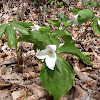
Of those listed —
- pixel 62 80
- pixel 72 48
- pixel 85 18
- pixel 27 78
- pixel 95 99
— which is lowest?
pixel 95 99

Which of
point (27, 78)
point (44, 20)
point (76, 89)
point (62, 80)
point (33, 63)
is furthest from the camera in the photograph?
point (44, 20)

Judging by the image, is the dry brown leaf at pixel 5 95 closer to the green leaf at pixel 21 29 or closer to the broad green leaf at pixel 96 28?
the green leaf at pixel 21 29

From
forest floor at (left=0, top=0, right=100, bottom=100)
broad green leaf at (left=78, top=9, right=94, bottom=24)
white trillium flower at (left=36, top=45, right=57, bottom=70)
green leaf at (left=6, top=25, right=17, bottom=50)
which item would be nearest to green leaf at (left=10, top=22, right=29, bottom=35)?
green leaf at (left=6, top=25, right=17, bottom=50)

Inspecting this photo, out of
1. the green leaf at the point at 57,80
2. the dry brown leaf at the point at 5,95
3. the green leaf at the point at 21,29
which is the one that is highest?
the green leaf at the point at 21,29

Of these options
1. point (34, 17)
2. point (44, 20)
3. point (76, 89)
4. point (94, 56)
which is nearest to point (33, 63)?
point (76, 89)

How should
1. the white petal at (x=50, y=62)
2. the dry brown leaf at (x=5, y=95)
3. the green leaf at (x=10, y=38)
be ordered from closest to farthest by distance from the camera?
the white petal at (x=50, y=62) → the green leaf at (x=10, y=38) → the dry brown leaf at (x=5, y=95)

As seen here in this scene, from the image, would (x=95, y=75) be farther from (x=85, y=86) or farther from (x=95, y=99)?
(x=95, y=99)

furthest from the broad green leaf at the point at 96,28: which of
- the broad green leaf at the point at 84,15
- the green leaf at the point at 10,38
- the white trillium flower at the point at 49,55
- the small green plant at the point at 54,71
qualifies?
the green leaf at the point at 10,38

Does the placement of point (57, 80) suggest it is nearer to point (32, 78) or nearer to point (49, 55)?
point (49, 55)

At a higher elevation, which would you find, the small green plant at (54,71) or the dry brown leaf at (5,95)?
the small green plant at (54,71)
